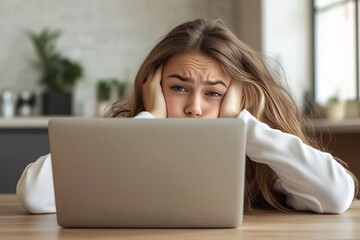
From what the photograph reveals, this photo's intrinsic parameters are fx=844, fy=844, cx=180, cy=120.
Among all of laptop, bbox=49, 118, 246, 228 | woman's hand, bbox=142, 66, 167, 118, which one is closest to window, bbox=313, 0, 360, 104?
woman's hand, bbox=142, 66, 167, 118

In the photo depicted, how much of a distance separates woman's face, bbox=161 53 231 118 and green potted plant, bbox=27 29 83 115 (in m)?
4.11

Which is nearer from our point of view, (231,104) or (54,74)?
(231,104)

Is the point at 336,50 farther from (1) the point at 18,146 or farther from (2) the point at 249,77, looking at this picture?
(2) the point at 249,77

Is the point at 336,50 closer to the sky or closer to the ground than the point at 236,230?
closer to the sky

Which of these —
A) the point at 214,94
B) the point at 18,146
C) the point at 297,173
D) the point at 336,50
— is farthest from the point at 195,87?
the point at 336,50

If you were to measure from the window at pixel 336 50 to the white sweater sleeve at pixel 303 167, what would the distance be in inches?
154

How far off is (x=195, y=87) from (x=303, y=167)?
0.28m

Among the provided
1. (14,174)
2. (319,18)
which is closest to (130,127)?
→ (14,174)

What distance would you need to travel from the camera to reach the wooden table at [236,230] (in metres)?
1.25

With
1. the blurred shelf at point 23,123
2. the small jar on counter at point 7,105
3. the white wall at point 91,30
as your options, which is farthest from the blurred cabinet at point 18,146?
the white wall at point 91,30

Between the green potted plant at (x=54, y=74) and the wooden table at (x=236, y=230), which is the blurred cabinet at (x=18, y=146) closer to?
the green potted plant at (x=54, y=74)

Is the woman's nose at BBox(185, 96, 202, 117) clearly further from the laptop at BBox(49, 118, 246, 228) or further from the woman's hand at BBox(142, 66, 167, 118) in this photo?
the laptop at BBox(49, 118, 246, 228)

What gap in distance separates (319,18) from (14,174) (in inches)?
97.3

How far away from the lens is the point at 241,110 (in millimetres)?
1811
